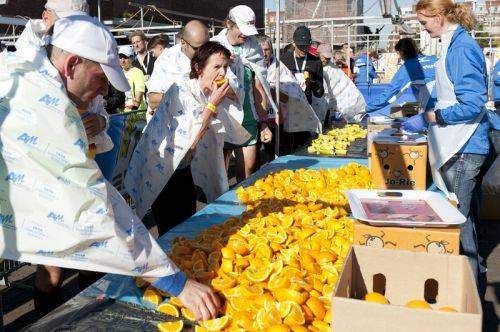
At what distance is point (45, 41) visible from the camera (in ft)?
5.73

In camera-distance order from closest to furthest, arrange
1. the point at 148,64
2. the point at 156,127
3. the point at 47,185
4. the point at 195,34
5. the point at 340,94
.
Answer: the point at 47,185
the point at 156,127
the point at 195,34
the point at 148,64
the point at 340,94

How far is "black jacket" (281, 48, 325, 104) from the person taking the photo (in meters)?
6.79

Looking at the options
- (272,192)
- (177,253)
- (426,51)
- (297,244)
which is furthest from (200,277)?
(426,51)

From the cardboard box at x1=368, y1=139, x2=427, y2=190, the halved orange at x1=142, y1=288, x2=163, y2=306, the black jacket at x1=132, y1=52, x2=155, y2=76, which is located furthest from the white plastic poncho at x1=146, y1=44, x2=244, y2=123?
the black jacket at x1=132, y1=52, x2=155, y2=76

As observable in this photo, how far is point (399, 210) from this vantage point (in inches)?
80.4

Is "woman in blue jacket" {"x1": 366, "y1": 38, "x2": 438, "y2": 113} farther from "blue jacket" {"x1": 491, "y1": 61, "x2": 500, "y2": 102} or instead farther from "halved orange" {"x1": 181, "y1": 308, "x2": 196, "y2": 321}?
"blue jacket" {"x1": 491, "y1": 61, "x2": 500, "y2": 102}

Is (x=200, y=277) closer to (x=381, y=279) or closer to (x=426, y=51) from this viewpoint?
(x=381, y=279)

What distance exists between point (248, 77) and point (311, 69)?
2534 mm

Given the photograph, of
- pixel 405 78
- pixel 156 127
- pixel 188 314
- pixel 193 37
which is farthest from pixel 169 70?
pixel 405 78

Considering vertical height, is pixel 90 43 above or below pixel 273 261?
above

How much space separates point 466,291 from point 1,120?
1411 millimetres

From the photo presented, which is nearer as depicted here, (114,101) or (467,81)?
(467,81)

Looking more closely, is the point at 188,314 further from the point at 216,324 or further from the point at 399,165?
the point at 399,165

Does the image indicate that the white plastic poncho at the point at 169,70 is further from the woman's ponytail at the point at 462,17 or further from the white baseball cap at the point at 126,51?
the white baseball cap at the point at 126,51
